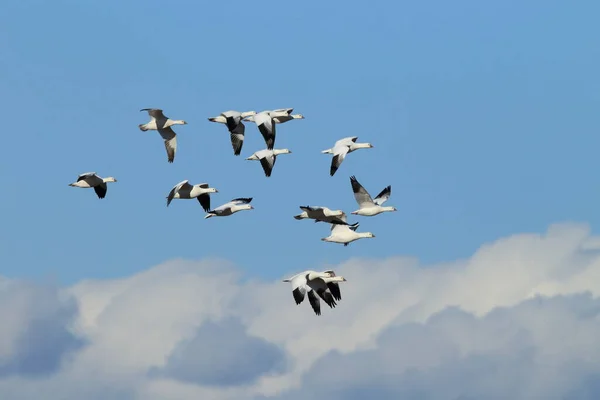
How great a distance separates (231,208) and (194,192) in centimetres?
140

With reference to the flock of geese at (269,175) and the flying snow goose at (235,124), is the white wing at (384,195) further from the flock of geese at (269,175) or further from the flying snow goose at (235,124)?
the flying snow goose at (235,124)

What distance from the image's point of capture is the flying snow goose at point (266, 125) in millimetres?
56344

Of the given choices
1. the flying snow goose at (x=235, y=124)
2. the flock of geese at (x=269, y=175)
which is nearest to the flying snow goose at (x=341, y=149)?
the flock of geese at (x=269, y=175)

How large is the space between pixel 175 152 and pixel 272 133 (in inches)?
193

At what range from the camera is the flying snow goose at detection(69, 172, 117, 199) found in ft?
190

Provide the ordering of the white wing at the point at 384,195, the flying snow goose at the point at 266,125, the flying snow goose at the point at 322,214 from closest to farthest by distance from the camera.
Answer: the flying snow goose at the point at 322,214 < the flying snow goose at the point at 266,125 < the white wing at the point at 384,195

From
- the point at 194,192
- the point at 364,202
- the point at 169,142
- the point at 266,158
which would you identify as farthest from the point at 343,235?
the point at 169,142

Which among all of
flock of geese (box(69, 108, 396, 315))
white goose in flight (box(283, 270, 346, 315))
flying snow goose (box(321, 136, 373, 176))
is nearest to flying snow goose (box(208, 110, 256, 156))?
flock of geese (box(69, 108, 396, 315))

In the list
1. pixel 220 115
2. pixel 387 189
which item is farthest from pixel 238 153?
pixel 387 189

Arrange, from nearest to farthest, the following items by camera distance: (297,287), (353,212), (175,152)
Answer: (297,287), (353,212), (175,152)

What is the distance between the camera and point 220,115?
5822cm

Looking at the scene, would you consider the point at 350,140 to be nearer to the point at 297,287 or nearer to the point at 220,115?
the point at 220,115

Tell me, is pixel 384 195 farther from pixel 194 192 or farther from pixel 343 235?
pixel 194 192

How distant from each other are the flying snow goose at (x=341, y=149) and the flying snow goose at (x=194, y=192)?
426cm
